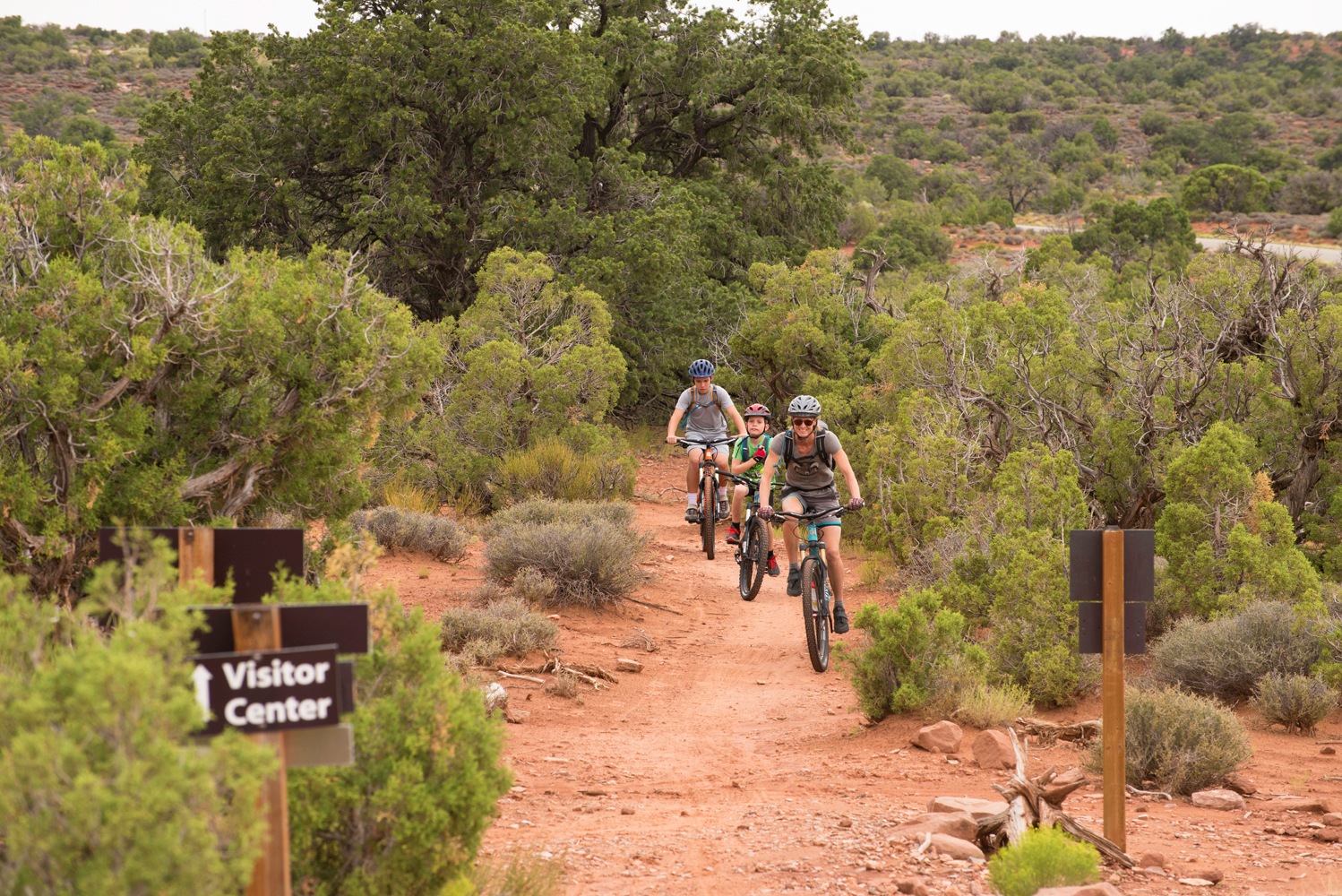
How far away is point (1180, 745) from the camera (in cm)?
670

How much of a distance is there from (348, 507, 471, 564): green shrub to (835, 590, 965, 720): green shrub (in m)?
5.81

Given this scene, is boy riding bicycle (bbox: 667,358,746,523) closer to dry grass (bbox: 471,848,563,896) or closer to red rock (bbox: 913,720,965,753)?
red rock (bbox: 913,720,965,753)

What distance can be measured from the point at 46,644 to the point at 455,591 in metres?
7.14

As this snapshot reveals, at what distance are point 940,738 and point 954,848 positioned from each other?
2.10 metres

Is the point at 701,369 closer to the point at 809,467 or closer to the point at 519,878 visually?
the point at 809,467

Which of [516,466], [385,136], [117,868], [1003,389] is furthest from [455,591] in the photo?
[385,136]

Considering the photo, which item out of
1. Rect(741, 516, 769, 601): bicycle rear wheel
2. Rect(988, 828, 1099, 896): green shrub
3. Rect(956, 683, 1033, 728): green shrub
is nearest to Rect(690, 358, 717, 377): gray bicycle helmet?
Rect(741, 516, 769, 601): bicycle rear wheel

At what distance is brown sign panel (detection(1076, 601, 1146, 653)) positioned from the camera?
5.39 meters

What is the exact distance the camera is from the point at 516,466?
15.5 m

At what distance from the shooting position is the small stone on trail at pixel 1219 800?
6.36 meters

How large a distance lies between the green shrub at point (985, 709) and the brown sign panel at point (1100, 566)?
239 centimetres

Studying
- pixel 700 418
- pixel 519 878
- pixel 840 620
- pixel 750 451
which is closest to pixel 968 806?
pixel 519 878

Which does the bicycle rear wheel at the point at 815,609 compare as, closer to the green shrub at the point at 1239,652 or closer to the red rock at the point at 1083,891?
the green shrub at the point at 1239,652

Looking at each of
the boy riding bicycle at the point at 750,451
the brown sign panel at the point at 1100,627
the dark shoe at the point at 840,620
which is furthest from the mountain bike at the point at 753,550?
the brown sign panel at the point at 1100,627
